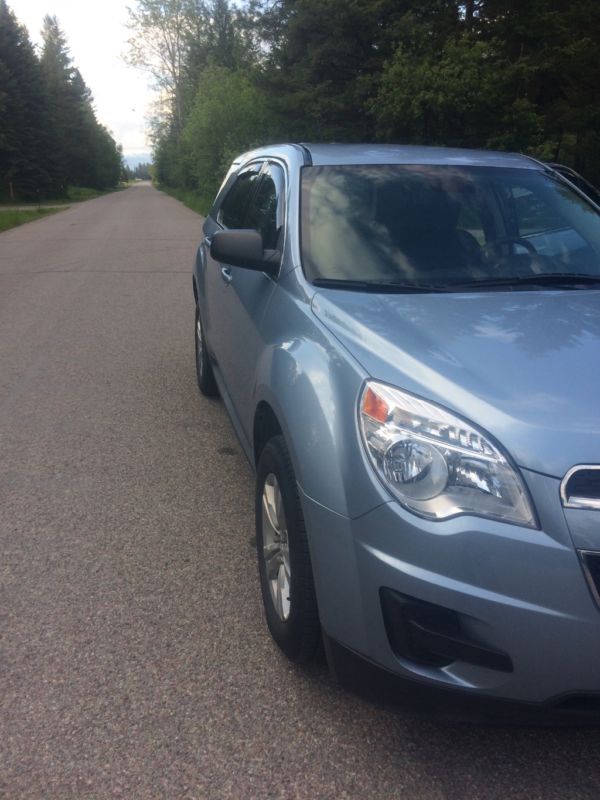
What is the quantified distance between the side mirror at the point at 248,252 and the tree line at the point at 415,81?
13384 millimetres

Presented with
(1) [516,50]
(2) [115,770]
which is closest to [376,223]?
(2) [115,770]

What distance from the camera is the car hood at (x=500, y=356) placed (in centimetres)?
211

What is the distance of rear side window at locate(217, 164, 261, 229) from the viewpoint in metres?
4.65

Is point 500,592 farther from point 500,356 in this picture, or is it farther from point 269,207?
point 269,207

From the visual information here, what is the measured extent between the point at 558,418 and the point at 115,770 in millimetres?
1552

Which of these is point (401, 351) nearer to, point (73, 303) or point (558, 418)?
point (558, 418)

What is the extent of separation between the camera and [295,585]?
2576 millimetres

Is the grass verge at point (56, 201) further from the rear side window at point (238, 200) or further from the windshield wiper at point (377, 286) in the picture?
the windshield wiper at point (377, 286)

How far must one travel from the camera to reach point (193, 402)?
237 inches

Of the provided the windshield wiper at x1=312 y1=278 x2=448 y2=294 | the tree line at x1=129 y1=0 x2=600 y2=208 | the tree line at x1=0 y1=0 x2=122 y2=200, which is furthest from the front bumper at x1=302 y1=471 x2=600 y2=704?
the tree line at x1=0 y1=0 x2=122 y2=200

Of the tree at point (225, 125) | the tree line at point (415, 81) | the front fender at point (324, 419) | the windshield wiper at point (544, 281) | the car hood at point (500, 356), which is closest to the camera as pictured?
the car hood at point (500, 356)

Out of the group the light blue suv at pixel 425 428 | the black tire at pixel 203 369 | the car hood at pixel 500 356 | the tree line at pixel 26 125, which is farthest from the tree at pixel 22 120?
the car hood at pixel 500 356

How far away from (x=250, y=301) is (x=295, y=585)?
A: 1524 mm

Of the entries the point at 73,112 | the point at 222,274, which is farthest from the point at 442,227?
the point at 73,112
